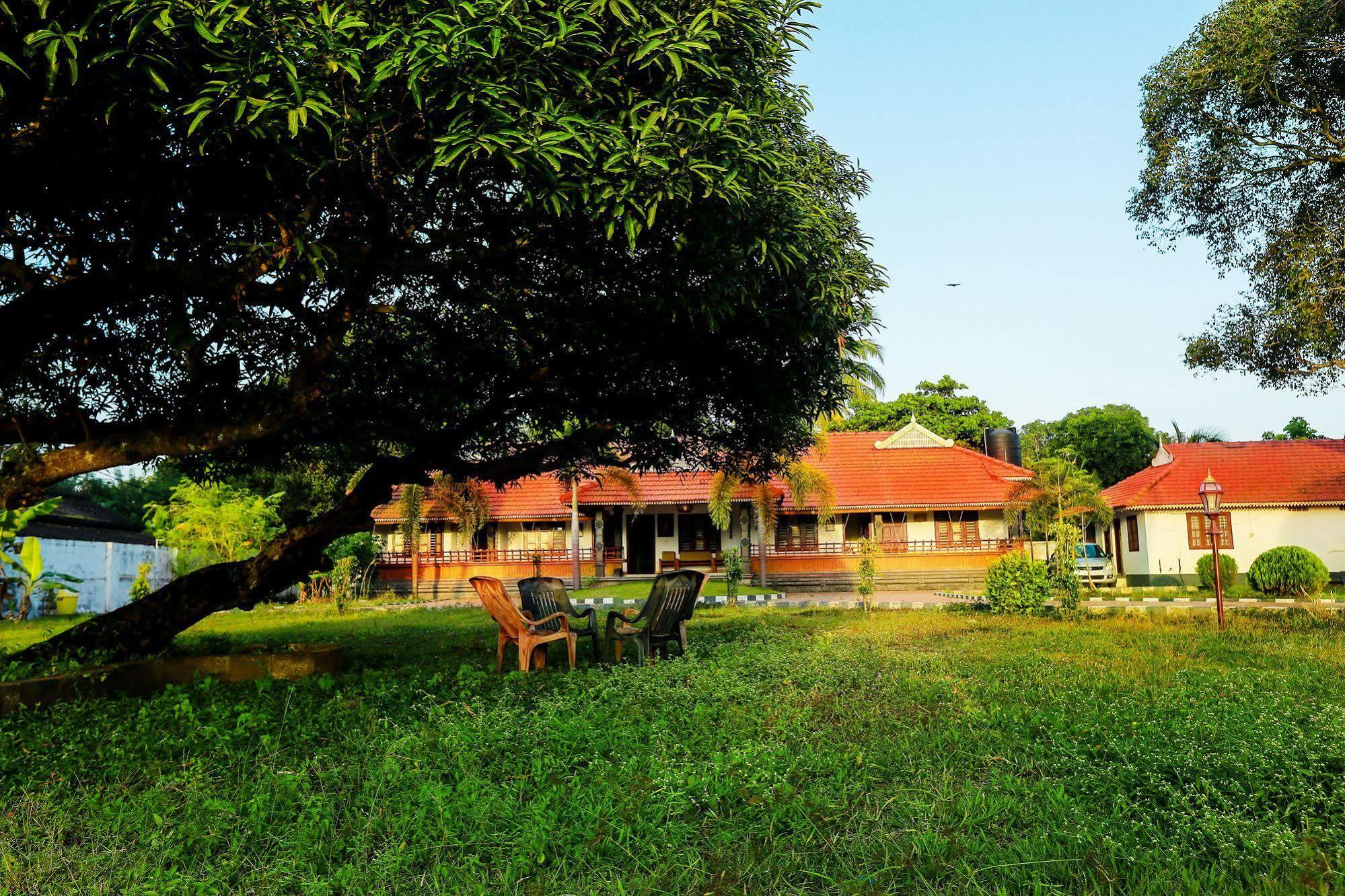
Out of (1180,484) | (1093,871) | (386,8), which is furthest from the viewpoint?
(1180,484)

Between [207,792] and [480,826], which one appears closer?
[480,826]

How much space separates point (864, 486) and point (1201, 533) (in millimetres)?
10760

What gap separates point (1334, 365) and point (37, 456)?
69.1 ft

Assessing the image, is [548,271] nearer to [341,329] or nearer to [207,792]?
[341,329]

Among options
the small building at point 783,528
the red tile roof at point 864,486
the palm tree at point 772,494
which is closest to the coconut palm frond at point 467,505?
the red tile roof at point 864,486

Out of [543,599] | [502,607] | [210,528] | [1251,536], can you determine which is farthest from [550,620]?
[1251,536]

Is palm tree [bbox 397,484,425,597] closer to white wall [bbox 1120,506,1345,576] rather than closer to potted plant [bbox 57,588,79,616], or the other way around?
potted plant [bbox 57,588,79,616]

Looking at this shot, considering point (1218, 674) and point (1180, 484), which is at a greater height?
point (1180, 484)

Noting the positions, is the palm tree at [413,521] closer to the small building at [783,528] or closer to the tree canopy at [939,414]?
the small building at [783,528]

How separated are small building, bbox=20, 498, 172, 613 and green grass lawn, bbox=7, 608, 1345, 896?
19.5m

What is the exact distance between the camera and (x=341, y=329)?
784cm

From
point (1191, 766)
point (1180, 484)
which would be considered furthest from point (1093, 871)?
point (1180, 484)

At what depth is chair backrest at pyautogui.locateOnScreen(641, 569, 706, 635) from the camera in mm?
9938

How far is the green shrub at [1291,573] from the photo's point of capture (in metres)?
21.0
